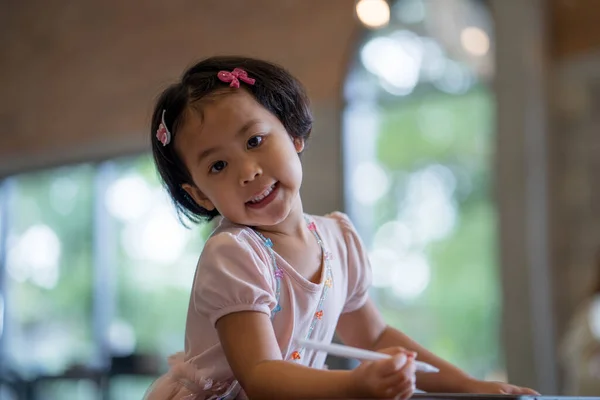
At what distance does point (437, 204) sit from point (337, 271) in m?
4.87

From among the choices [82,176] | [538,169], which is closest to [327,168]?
[538,169]

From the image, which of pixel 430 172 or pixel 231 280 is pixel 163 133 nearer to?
pixel 231 280

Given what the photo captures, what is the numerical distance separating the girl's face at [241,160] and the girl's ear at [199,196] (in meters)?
0.05

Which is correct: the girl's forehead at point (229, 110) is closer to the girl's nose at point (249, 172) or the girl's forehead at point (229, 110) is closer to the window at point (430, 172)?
the girl's nose at point (249, 172)

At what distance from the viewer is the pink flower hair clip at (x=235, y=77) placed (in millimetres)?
1231

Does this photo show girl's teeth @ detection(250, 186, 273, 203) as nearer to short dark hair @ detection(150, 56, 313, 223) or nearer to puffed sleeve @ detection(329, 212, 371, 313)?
short dark hair @ detection(150, 56, 313, 223)

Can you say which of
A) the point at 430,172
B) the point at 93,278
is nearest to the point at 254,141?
the point at 430,172

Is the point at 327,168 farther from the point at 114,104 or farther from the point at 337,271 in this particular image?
the point at 337,271

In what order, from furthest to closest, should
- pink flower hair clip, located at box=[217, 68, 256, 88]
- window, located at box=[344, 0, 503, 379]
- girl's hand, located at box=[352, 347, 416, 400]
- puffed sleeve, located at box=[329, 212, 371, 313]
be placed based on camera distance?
window, located at box=[344, 0, 503, 379] → puffed sleeve, located at box=[329, 212, 371, 313] → pink flower hair clip, located at box=[217, 68, 256, 88] → girl's hand, located at box=[352, 347, 416, 400]

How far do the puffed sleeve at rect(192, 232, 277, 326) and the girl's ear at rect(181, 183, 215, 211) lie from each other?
11 cm

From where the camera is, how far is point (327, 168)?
6.22 m

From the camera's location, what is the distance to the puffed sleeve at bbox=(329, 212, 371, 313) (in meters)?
1.41

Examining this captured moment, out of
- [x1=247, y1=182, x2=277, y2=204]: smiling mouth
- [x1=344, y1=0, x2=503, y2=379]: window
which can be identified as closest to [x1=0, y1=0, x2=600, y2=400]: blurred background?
[x1=344, y1=0, x2=503, y2=379]: window

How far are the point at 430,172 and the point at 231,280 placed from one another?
5.15m
